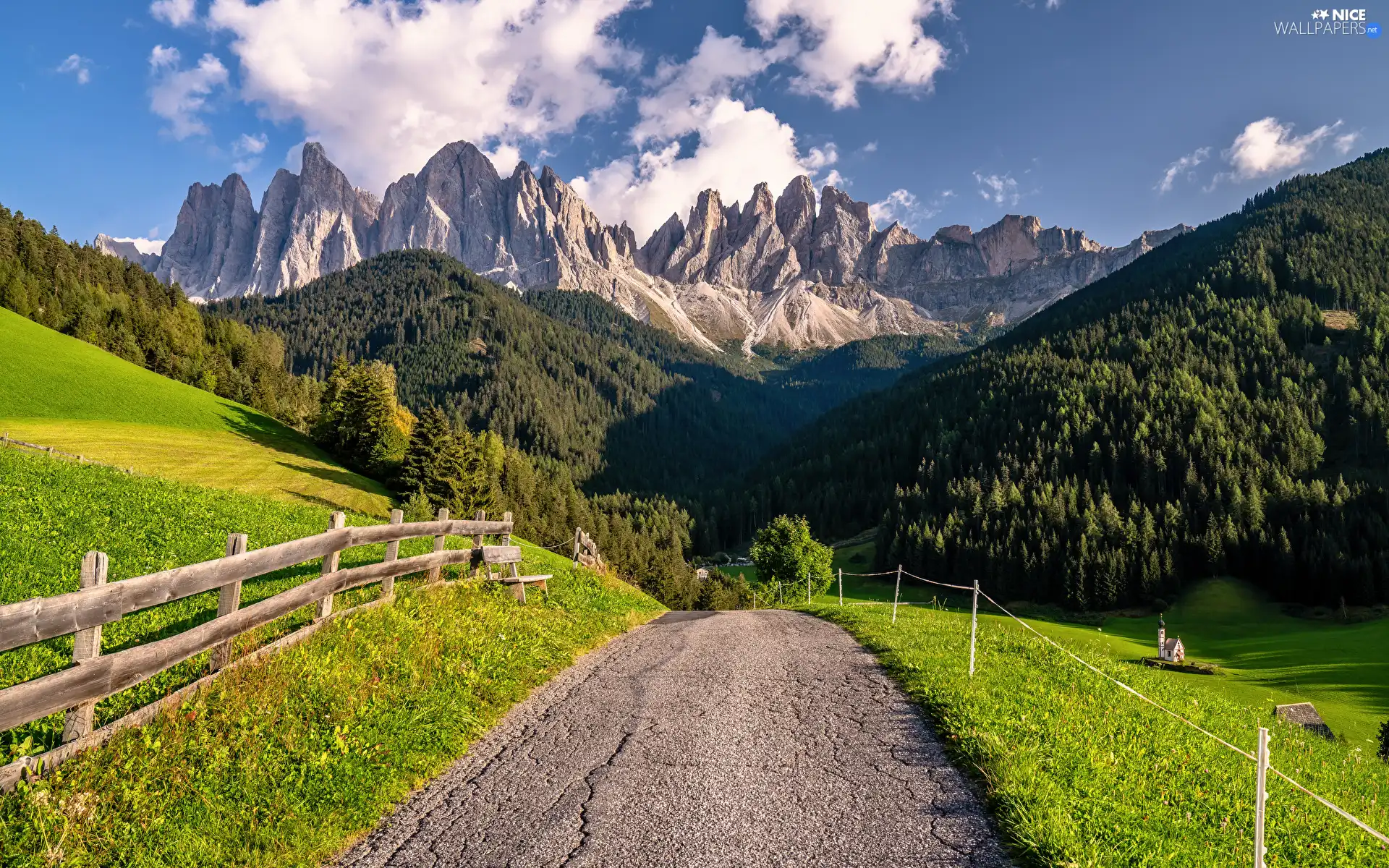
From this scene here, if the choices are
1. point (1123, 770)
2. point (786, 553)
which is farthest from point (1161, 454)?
point (1123, 770)

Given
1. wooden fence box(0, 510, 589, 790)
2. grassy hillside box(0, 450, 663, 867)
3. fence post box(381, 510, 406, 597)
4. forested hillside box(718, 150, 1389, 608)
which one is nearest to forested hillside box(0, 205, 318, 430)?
grassy hillside box(0, 450, 663, 867)

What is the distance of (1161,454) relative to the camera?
4936 inches

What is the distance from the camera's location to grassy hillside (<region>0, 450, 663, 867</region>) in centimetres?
564

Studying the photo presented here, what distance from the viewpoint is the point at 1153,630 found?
78562mm

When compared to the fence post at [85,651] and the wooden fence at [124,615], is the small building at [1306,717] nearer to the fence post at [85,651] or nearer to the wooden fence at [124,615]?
the wooden fence at [124,615]

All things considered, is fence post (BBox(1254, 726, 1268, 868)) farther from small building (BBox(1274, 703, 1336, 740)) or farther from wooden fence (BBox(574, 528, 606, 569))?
wooden fence (BBox(574, 528, 606, 569))

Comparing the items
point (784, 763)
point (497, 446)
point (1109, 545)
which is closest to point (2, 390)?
point (497, 446)

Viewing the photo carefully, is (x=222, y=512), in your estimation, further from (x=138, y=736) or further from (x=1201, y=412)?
(x=1201, y=412)

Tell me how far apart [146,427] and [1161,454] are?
A: 163 meters

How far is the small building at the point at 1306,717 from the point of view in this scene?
17906 mm

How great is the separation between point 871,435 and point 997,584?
3618 inches

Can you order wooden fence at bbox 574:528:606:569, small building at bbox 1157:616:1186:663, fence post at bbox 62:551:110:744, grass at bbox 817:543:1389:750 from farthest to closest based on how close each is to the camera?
small building at bbox 1157:616:1186:663, wooden fence at bbox 574:528:606:569, grass at bbox 817:543:1389:750, fence post at bbox 62:551:110:744

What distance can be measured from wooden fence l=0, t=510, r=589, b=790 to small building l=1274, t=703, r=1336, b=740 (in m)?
24.5

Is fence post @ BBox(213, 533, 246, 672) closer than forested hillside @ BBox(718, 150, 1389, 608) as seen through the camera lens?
Yes
